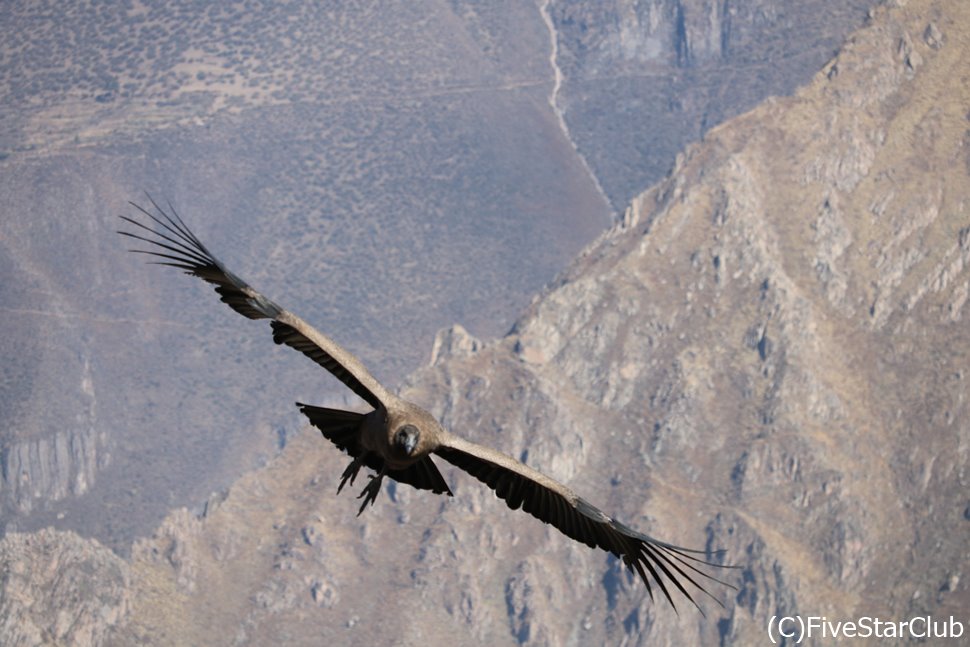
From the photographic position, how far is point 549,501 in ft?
150

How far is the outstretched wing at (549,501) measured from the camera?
43781mm

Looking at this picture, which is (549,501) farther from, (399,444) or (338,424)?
(338,424)

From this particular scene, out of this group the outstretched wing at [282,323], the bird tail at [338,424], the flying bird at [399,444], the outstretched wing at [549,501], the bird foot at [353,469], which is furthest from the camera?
the bird tail at [338,424]

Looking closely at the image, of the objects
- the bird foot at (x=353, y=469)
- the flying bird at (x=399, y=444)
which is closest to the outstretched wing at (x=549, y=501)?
Result: the flying bird at (x=399, y=444)

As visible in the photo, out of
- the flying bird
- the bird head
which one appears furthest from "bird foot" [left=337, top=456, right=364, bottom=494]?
the bird head

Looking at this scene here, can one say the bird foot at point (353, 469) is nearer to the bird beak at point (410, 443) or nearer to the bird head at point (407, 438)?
the bird head at point (407, 438)

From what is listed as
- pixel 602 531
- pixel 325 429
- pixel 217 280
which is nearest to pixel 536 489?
pixel 602 531

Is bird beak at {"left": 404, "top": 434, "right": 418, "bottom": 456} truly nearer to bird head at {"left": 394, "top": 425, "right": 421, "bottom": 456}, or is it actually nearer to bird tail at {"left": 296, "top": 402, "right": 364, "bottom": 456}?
bird head at {"left": 394, "top": 425, "right": 421, "bottom": 456}

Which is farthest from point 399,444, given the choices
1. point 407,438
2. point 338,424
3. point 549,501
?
point 549,501

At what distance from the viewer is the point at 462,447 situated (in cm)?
4397

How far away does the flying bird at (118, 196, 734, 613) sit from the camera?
43.7m

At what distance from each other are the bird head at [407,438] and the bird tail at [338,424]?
7.51 ft

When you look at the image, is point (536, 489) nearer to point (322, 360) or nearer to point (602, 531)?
point (602, 531)

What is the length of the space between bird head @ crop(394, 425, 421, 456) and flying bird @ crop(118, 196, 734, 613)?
0.02 meters
